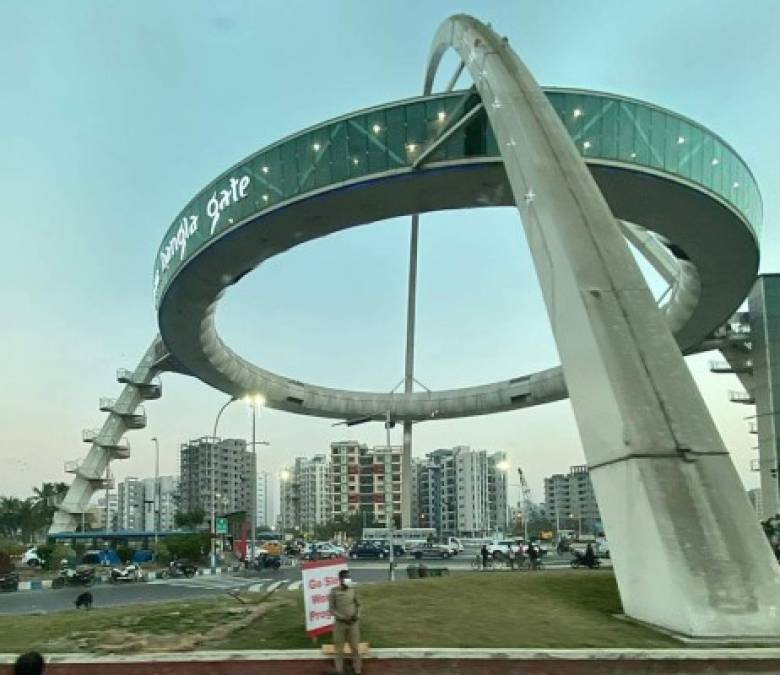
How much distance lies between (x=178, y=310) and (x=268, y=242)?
10147mm

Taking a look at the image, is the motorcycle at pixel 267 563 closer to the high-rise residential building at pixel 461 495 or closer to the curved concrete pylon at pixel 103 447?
the curved concrete pylon at pixel 103 447

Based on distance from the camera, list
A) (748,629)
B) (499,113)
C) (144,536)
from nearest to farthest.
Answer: (748,629)
(499,113)
(144,536)

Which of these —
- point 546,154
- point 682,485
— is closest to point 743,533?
point 682,485

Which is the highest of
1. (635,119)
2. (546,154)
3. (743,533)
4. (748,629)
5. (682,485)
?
(635,119)

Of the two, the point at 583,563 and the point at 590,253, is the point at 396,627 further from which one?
the point at 583,563

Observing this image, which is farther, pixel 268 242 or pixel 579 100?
pixel 268 242

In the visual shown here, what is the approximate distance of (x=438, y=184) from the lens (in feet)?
118

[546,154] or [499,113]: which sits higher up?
[499,113]

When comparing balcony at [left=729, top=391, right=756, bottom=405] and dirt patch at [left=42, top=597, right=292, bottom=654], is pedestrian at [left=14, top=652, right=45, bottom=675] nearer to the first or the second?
dirt patch at [left=42, top=597, right=292, bottom=654]

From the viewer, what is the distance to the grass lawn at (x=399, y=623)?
1324 cm

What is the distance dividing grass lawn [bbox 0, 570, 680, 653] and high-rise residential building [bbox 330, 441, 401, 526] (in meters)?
128

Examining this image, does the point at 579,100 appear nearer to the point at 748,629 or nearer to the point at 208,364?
the point at 748,629

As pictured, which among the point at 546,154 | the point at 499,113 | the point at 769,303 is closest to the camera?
the point at 546,154

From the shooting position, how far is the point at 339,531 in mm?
138500
